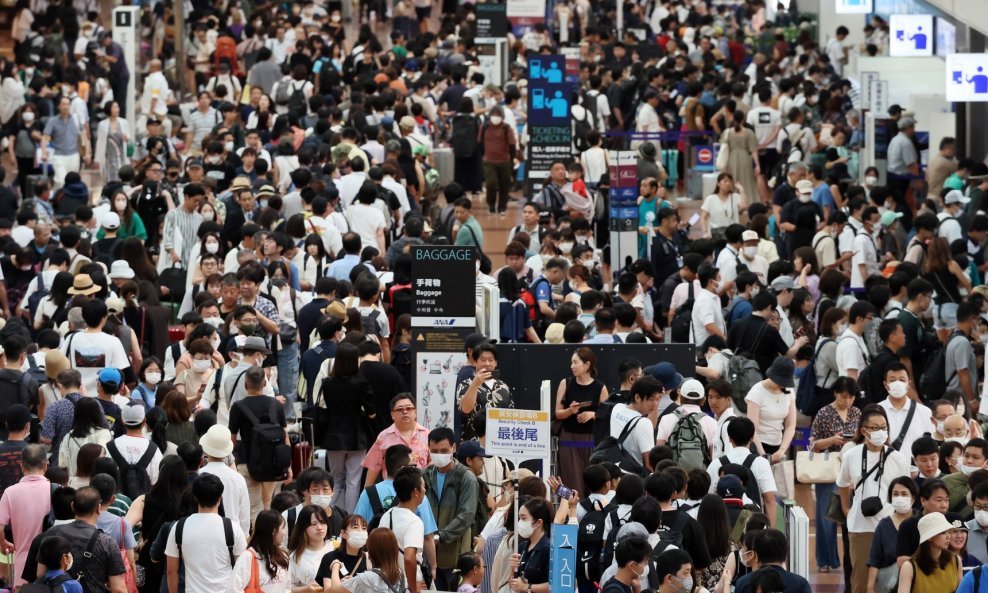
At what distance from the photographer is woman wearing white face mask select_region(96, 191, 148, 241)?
17.8 m

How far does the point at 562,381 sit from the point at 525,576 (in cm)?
317

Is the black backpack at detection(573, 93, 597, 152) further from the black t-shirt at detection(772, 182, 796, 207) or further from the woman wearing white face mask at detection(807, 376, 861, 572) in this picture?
the woman wearing white face mask at detection(807, 376, 861, 572)

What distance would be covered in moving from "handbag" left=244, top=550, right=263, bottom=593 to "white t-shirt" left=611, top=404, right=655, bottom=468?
286 cm

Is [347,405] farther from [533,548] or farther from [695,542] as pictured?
[695,542]

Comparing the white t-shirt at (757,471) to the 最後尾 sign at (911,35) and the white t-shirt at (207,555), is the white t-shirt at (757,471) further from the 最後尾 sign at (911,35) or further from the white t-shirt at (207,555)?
the 最後尾 sign at (911,35)

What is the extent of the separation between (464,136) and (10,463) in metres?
13.9

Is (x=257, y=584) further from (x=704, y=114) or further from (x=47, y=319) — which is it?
(x=704, y=114)

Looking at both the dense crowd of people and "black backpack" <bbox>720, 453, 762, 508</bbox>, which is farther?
"black backpack" <bbox>720, 453, 762, 508</bbox>

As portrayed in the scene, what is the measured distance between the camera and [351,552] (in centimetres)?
946

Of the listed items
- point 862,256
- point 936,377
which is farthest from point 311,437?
point 862,256

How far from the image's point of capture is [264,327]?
1397 centimetres

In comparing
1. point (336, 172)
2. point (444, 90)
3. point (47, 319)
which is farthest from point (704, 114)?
point (47, 319)

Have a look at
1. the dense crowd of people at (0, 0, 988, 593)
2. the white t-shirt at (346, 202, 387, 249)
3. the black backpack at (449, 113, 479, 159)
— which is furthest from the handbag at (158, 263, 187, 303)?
the black backpack at (449, 113, 479, 159)

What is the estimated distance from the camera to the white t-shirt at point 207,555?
9.41m
